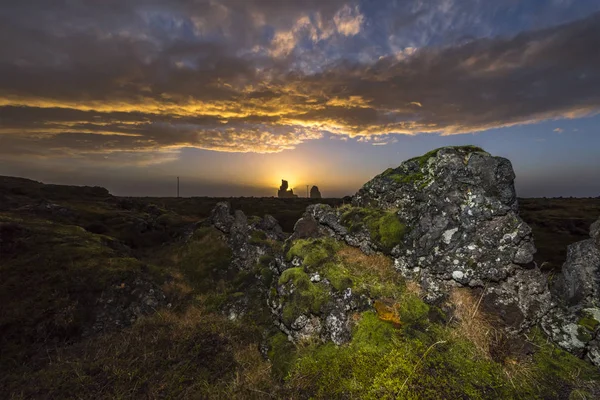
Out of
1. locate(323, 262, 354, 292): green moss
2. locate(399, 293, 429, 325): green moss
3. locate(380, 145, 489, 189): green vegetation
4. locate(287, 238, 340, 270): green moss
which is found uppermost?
locate(380, 145, 489, 189): green vegetation

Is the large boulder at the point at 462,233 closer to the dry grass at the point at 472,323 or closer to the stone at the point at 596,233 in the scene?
the dry grass at the point at 472,323

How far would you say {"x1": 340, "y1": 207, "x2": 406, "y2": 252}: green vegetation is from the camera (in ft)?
42.9

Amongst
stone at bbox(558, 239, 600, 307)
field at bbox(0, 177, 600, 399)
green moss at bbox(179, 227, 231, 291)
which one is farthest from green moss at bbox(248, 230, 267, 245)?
stone at bbox(558, 239, 600, 307)

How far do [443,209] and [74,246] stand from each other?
96.4 ft

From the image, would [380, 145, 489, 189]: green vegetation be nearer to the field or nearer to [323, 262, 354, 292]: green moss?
the field

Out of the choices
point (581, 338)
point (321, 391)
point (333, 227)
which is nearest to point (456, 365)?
point (321, 391)

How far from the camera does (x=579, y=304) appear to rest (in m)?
9.90

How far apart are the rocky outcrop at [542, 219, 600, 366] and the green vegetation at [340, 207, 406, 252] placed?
5.95 metres

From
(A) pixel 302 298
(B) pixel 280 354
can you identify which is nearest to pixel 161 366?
(B) pixel 280 354

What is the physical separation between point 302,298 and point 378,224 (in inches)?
214

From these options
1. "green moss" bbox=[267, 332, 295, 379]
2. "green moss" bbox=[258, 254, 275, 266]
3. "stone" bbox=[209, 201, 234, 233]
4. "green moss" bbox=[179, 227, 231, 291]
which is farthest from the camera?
"stone" bbox=[209, 201, 234, 233]

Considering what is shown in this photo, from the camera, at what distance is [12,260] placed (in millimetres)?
21484

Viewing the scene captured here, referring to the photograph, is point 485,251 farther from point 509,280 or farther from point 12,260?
point 12,260

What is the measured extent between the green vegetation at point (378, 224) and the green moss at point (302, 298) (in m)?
3.92
